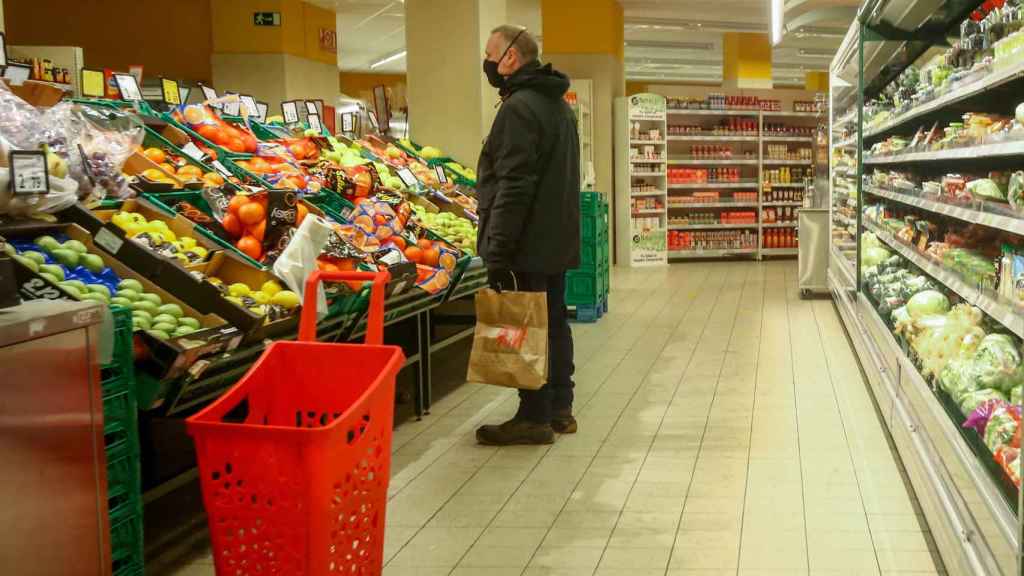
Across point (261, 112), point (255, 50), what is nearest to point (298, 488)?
point (261, 112)

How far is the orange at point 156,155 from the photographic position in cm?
407

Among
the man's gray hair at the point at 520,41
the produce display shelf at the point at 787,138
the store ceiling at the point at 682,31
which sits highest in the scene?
the store ceiling at the point at 682,31

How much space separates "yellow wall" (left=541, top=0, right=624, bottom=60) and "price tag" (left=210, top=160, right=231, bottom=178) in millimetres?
8797

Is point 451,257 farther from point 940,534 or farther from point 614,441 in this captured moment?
point 940,534

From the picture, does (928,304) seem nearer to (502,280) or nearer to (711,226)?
(502,280)

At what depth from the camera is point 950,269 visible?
3.80m

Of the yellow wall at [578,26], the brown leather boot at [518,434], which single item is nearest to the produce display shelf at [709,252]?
the yellow wall at [578,26]

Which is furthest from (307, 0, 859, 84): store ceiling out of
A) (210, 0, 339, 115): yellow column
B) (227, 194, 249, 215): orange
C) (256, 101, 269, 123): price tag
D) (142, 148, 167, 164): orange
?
(227, 194, 249, 215): orange

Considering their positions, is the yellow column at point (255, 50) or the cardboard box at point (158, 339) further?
the yellow column at point (255, 50)

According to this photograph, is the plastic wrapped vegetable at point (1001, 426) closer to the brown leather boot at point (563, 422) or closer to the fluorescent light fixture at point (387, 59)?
the brown leather boot at point (563, 422)

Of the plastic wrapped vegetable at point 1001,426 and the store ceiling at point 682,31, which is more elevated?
A: the store ceiling at point 682,31

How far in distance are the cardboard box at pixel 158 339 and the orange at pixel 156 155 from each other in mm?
1128

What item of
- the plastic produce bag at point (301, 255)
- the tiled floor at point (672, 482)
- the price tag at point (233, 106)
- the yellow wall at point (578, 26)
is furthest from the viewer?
the yellow wall at point (578, 26)

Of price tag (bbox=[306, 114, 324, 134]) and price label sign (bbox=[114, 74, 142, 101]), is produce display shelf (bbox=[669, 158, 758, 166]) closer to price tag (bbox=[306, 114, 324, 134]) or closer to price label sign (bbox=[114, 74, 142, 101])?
price tag (bbox=[306, 114, 324, 134])
